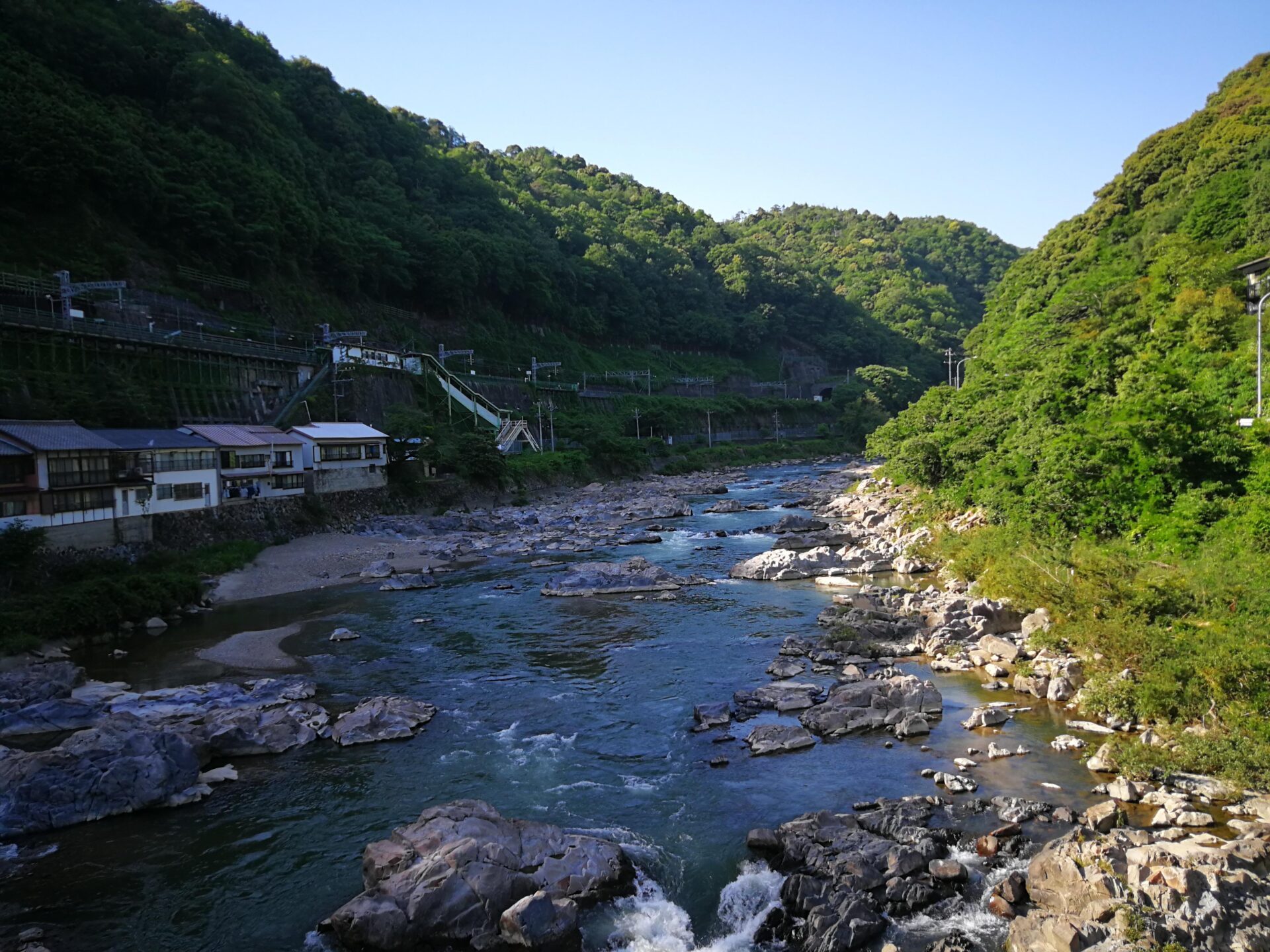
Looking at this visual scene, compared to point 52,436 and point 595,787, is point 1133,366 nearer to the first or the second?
point 595,787

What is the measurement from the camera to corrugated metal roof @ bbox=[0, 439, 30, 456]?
2311cm

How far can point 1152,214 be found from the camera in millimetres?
47438

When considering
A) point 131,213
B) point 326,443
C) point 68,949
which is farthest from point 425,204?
point 68,949

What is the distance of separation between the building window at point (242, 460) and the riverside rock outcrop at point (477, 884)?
27.2 metres

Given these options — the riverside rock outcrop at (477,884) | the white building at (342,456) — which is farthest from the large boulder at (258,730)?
the white building at (342,456)

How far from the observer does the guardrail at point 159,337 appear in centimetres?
3198

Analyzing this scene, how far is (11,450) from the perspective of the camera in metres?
23.3

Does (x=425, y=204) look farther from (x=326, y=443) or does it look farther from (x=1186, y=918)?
(x=1186, y=918)

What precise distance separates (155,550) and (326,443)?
A: 40.1 ft

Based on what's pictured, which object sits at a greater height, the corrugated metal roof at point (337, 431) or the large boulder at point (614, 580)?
the corrugated metal roof at point (337, 431)

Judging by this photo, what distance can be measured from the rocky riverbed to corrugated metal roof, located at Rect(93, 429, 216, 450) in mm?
8141

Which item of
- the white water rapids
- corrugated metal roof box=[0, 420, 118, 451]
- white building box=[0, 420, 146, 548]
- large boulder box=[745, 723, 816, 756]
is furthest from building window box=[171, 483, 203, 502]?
the white water rapids

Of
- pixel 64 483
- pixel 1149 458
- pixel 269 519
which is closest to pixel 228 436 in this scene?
pixel 269 519

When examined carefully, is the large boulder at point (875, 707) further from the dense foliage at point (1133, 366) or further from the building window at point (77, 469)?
the building window at point (77, 469)
